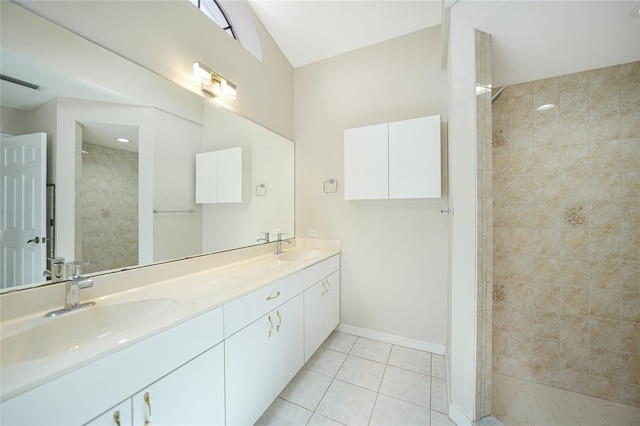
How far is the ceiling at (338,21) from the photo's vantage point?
2.01 metres

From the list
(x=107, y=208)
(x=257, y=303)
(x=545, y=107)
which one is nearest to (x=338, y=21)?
(x=545, y=107)

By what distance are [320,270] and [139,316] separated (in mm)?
1296

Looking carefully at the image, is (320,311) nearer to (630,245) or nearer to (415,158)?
(415,158)

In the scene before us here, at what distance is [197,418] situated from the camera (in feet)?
3.25

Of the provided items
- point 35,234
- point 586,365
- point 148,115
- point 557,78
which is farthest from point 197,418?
point 557,78

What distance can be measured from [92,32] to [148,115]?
0.40m

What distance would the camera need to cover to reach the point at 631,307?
1.55 metres

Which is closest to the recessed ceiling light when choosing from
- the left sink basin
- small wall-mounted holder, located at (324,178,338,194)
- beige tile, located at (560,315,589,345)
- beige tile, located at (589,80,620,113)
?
beige tile, located at (589,80,620,113)

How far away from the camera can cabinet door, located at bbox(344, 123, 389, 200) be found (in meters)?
2.11

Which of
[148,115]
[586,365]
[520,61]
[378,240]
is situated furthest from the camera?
[378,240]

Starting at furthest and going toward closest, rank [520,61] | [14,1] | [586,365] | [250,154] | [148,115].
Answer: [250,154], [586,365], [520,61], [148,115], [14,1]

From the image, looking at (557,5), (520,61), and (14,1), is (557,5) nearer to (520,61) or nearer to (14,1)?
(520,61)

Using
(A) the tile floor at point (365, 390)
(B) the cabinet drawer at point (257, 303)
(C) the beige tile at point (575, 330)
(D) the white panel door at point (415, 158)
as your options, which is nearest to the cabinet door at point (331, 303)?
(A) the tile floor at point (365, 390)

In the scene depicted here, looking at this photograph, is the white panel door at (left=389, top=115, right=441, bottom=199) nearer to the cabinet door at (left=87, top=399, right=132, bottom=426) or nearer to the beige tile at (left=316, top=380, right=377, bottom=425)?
the beige tile at (left=316, top=380, right=377, bottom=425)
